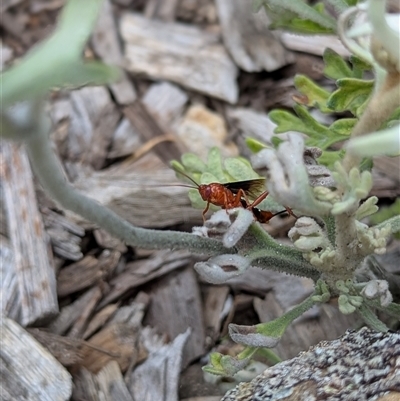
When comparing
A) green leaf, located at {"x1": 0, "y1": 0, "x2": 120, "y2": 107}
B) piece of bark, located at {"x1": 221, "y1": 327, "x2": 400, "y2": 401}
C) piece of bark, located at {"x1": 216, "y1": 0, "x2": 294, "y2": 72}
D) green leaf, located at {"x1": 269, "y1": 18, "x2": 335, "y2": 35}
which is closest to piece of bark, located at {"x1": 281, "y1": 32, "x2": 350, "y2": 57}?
piece of bark, located at {"x1": 216, "y1": 0, "x2": 294, "y2": 72}

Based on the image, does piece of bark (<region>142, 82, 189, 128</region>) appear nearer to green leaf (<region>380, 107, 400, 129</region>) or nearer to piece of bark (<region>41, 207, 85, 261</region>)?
piece of bark (<region>41, 207, 85, 261</region>)

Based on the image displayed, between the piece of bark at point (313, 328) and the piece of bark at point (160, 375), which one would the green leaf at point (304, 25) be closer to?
the piece of bark at point (313, 328)

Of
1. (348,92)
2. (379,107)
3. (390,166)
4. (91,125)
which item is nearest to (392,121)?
(348,92)

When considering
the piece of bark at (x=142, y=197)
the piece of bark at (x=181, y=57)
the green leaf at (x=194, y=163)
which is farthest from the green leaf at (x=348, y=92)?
the piece of bark at (x=181, y=57)

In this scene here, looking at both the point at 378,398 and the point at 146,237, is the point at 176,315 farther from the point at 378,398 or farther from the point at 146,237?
the point at 378,398

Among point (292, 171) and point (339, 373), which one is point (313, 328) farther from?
point (292, 171)

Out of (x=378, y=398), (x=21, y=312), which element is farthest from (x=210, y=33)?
(x=378, y=398)
